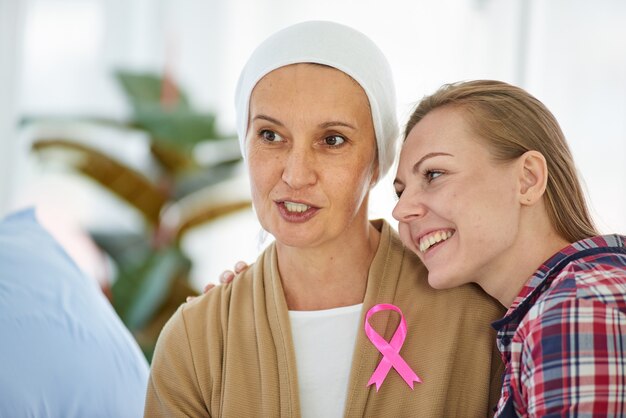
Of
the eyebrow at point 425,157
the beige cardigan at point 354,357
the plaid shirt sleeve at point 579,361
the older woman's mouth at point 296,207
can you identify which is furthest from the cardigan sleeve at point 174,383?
the plaid shirt sleeve at point 579,361

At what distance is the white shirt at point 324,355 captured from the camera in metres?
1.70

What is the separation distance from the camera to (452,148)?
1.59 meters

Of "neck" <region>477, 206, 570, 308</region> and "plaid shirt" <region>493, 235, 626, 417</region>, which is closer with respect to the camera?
"plaid shirt" <region>493, 235, 626, 417</region>

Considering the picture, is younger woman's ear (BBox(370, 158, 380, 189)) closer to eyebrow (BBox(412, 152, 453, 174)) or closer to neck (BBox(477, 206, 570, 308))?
eyebrow (BBox(412, 152, 453, 174))

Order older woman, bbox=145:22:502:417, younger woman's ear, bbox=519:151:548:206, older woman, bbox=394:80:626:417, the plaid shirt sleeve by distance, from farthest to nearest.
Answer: older woman, bbox=145:22:502:417
younger woman's ear, bbox=519:151:548:206
older woman, bbox=394:80:626:417
the plaid shirt sleeve

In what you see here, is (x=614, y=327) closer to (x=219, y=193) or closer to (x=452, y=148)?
(x=452, y=148)

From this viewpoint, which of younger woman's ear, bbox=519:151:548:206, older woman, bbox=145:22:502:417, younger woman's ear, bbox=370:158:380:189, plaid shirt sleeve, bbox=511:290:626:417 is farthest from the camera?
younger woman's ear, bbox=370:158:380:189

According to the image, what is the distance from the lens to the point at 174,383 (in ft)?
5.60

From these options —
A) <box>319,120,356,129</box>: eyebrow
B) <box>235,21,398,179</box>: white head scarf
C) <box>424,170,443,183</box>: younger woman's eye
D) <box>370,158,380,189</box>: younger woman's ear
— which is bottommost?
<box>370,158,380,189</box>: younger woman's ear

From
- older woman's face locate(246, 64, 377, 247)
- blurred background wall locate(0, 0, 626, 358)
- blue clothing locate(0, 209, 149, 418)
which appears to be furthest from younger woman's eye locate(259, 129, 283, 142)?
blurred background wall locate(0, 0, 626, 358)

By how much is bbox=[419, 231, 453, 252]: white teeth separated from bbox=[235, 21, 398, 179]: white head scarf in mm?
234

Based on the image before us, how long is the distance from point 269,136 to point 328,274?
1.13 ft

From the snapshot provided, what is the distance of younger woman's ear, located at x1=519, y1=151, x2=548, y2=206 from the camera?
155cm

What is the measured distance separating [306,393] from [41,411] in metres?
0.55
